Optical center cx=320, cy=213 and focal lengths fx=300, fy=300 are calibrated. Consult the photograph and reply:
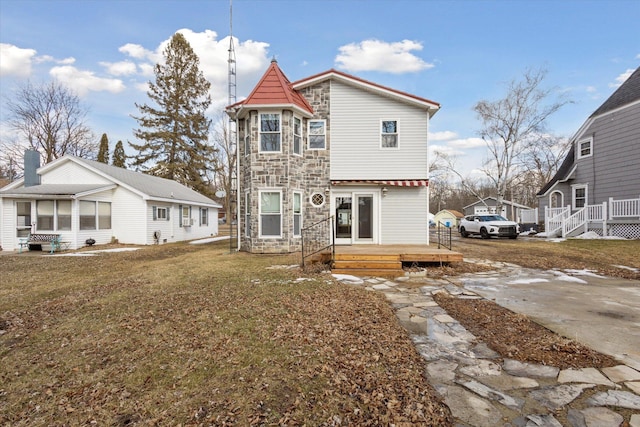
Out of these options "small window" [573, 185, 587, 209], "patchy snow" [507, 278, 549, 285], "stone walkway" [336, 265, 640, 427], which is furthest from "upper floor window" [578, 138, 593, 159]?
"stone walkway" [336, 265, 640, 427]

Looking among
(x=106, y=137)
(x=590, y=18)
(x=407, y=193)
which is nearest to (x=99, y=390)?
(x=407, y=193)

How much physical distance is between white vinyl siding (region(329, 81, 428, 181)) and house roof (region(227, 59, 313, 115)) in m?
1.47

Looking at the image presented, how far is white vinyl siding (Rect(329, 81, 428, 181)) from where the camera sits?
1166 centimetres

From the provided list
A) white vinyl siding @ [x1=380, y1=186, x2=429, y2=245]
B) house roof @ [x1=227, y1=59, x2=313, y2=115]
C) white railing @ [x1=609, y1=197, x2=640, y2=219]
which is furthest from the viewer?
white railing @ [x1=609, y1=197, x2=640, y2=219]

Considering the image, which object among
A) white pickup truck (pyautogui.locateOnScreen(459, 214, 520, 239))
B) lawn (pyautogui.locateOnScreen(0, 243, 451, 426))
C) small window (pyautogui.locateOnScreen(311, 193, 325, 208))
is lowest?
lawn (pyautogui.locateOnScreen(0, 243, 451, 426))

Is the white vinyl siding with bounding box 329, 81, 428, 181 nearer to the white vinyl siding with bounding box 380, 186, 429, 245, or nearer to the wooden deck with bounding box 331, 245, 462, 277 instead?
the white vinyl siding with bounding box 380, 186, 429, 245

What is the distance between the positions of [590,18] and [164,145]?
103 ft

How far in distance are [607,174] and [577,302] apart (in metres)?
15.5

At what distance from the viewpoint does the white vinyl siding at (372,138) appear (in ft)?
38.3

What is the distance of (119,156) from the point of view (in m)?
32.8

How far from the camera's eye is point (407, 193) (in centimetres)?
1169

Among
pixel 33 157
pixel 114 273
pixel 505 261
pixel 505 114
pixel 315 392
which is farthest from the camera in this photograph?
pixel 505 114

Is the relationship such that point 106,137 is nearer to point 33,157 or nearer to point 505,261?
→ point 33,157

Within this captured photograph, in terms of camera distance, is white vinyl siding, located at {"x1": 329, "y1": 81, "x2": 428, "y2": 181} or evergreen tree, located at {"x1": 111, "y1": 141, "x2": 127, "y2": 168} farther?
evergreen tree, located at {"x1": 111, "y1": 141, "x2": 127, "y2": 168}
